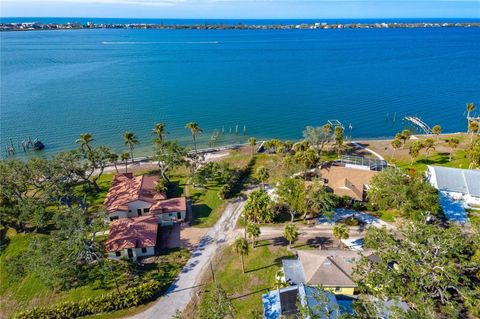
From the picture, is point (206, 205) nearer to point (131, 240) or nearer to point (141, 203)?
point (141, 203)

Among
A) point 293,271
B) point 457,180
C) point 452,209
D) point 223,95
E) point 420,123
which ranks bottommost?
point 293,271

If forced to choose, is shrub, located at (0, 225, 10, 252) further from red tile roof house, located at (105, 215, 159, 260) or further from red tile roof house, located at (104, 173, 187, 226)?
red tile roof house, located at (105, 215, 159, 260)

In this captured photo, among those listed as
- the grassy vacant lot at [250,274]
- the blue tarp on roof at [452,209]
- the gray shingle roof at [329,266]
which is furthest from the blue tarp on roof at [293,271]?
the blue tarp on roof at [452,209]

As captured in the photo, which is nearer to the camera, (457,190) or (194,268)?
(194,268)

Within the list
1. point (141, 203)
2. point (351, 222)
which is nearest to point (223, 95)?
point (141, 203)

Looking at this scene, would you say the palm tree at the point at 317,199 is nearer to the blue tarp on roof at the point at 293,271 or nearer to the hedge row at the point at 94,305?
the blue tarp on roof at the point at 293,271

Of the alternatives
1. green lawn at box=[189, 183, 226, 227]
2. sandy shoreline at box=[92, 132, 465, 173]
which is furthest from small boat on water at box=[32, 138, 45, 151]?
green lawn at box=[189, 183, 226, 227]
